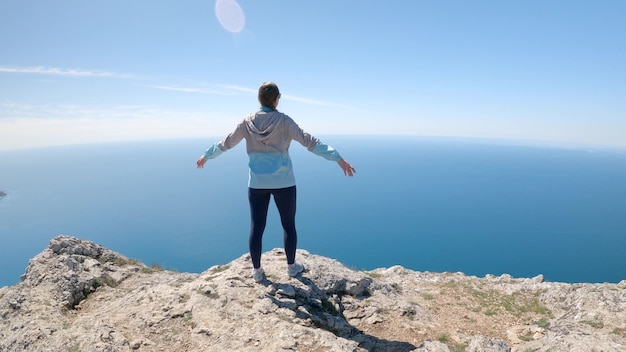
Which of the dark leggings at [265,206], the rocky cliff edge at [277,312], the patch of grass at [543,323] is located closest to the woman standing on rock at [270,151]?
the dark leggings at [265,206]

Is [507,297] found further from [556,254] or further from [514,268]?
[556,254]

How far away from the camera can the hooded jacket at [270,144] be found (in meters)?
5.52

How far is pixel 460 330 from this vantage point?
7.12 meters

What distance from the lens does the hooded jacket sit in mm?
5520

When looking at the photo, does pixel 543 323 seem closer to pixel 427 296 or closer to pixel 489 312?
pixel 489 312

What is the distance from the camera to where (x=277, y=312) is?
19.2 ft

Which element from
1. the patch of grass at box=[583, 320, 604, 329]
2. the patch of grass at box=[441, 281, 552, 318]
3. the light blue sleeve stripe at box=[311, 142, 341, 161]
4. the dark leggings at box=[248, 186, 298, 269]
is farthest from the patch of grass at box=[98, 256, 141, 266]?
the patch of grass at box=[583, 320, 604, 329]

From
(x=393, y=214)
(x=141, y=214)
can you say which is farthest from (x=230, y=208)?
(x=393, y=214)

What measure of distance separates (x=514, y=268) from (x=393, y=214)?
72.3 m

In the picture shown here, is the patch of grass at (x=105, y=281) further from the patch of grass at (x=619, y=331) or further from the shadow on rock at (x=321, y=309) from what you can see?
the patch of grass at (x=619, y=331)

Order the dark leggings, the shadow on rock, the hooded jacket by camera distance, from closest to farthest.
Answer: the hooded jacket < the dark leggings < the shadow on rock

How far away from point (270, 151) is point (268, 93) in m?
1.12

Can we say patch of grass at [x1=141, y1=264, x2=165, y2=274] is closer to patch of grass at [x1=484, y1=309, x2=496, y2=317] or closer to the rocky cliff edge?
the rocky cliff edge

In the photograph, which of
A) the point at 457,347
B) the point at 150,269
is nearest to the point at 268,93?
the point at 457,347
